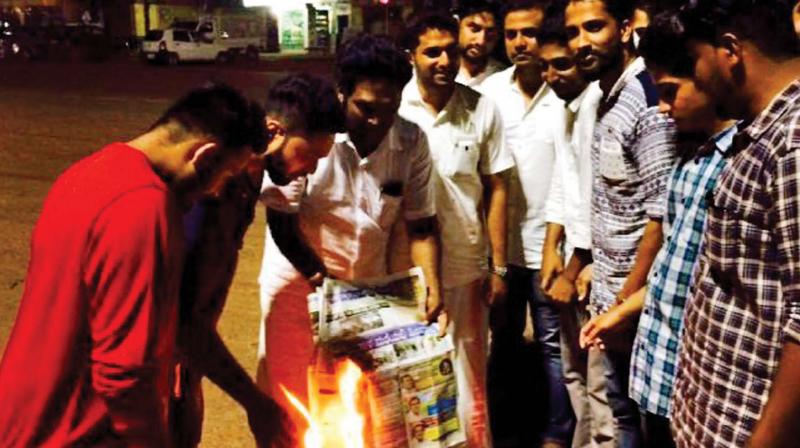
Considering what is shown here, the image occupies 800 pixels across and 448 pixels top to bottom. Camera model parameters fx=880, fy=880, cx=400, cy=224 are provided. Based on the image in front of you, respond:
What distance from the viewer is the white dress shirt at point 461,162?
3.67m

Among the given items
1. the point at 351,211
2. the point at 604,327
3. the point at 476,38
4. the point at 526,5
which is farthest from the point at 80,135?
the point at 604,327

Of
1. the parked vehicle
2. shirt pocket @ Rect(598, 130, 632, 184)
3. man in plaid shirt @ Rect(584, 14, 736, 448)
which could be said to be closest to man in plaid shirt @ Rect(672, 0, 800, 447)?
man in plaid shirt @ Rect(584, 14, 736, 448)

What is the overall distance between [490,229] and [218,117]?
1976 millimetres

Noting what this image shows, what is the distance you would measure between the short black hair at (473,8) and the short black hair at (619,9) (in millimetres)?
1145

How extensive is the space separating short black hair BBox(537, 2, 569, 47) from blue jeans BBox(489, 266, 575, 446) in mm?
1033

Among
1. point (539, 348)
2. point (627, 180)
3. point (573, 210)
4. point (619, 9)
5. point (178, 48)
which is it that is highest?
point (619, 9)

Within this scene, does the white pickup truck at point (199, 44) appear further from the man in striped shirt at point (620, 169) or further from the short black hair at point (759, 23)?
the short black hair at point (759, 23)

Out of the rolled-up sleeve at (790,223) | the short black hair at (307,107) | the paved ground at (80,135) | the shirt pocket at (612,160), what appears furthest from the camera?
the paved ground at (80,135)

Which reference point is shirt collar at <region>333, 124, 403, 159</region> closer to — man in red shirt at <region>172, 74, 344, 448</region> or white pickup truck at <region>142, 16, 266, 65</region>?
man in red shirt at <region>172, 74, 344, 448</region>

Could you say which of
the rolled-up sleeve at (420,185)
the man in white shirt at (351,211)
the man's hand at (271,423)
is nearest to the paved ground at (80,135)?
the man in white shirt at (351,211)

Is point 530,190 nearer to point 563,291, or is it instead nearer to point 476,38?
point 563,291

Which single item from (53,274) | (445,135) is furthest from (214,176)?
(445,135)

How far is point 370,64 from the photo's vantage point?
3045 millimetres

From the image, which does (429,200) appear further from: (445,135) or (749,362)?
(749,362)
